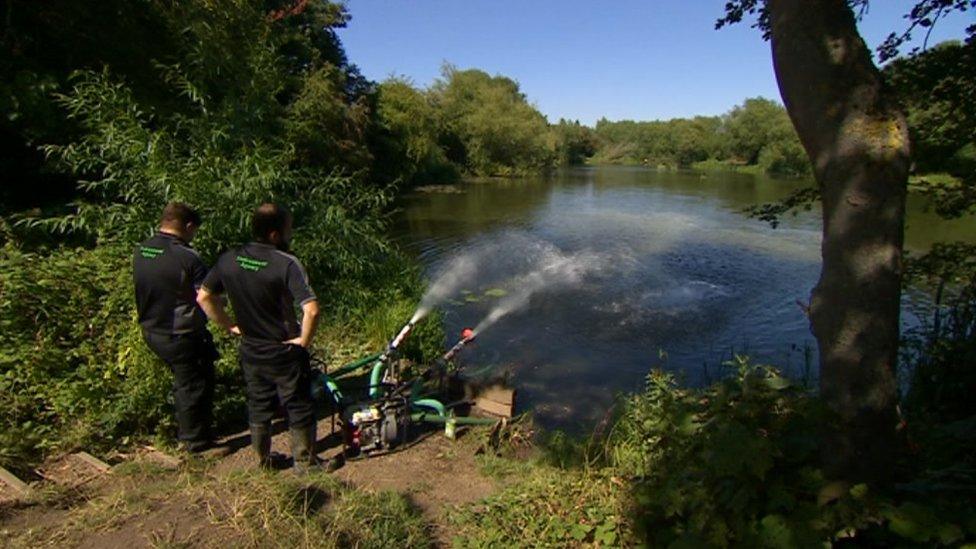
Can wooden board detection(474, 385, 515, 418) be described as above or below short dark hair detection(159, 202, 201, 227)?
below

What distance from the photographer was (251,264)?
3543 millimetres

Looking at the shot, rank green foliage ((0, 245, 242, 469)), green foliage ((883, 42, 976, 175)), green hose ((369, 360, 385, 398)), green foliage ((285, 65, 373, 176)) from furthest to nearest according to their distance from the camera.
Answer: green foliage ((285, 65, 373, 176))
green foliage ((883, 42, 976, 175))
green hose ((369, 360, 385, 398))
green foliage ((0, 245, 242, 469))

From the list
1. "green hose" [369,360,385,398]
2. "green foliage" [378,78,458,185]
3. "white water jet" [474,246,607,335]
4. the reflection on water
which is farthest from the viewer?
"green foliage" [378,78,458,185]

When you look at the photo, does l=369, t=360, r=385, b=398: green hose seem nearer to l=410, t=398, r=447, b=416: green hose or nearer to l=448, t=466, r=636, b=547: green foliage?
l=410, t=398, r=447, b=416: green hose

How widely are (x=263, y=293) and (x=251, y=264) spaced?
0.20 metres

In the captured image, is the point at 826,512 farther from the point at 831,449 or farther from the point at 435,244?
the point at 435,244

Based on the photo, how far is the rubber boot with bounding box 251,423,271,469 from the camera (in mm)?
3848

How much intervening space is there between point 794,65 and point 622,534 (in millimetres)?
2439

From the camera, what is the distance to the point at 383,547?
288 cm

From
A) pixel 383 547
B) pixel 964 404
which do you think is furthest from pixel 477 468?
pixel 964 404

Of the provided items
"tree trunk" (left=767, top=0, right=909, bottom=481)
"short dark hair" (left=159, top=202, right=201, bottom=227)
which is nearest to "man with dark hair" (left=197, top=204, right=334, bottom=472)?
"short dark hair" (left=159, top=202, right=201, bottom=227)

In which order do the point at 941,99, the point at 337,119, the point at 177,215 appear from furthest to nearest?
the point at 337,119 < the point at 941,99 < the point at 177,215

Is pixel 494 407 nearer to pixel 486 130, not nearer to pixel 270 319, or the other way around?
pixel 270 319

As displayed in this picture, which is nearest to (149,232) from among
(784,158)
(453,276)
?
(453,276)
